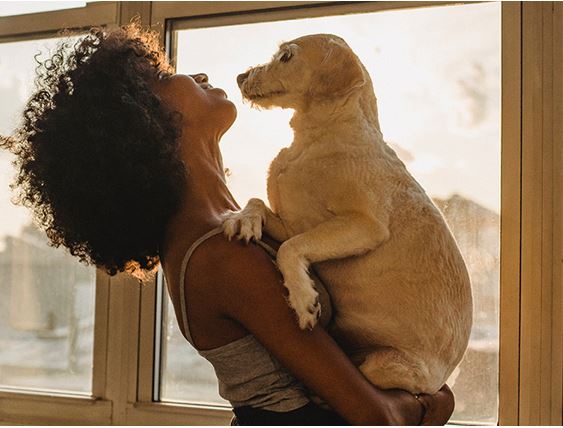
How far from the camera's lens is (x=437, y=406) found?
4.29ft

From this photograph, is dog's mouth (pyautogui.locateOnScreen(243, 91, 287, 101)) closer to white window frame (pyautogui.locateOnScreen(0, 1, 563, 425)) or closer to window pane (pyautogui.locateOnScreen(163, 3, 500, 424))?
window pane (pyautogui.locateOnScreen(163, 3, 500, 424))

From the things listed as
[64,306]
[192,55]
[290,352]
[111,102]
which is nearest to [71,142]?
[111,102]

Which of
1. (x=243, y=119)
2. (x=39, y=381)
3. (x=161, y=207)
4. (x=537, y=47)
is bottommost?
(x=39, y=381)

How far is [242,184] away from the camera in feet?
7.88

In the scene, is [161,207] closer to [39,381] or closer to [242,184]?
[242,184]

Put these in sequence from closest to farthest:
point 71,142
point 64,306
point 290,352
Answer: point 290,352
point 71,142
point 64,306

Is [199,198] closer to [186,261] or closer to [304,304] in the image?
[186,261]

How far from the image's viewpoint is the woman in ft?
3.97

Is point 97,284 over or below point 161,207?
below

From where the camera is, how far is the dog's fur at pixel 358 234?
124 cm

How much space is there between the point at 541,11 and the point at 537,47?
103mm

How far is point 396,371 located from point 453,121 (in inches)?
45.9

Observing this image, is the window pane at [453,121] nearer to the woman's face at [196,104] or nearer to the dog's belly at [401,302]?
the woman's face at [196,104]

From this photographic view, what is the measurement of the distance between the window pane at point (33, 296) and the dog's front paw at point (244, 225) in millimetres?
1442
